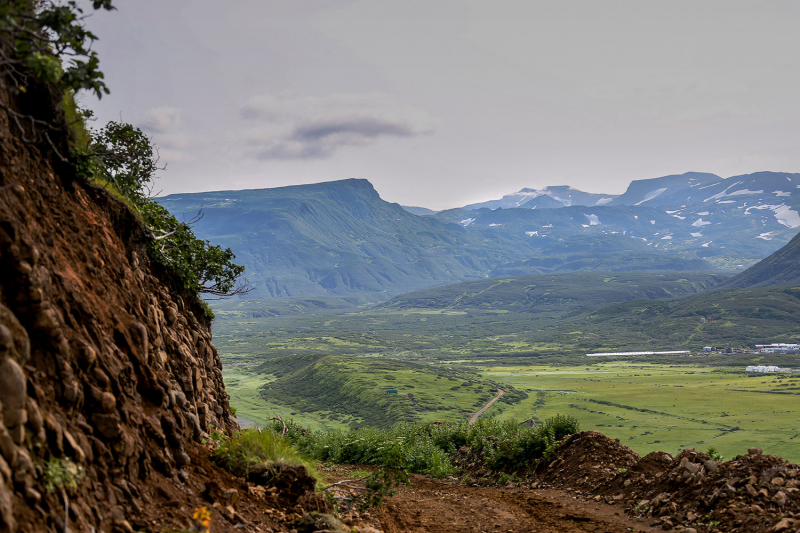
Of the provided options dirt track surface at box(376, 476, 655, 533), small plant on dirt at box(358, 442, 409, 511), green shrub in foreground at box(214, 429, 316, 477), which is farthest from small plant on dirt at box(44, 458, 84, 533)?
small plant on dirt at box(358, 442, 409, 511)

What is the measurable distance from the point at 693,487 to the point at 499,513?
472 cm

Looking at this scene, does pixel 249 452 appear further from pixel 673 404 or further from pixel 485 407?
pixel 673 404

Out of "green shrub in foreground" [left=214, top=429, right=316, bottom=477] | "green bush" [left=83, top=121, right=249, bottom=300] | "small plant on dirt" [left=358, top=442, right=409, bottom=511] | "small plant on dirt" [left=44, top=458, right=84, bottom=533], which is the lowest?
"small plant on dirt" [left=358, top=442, right=409, bottom=511]

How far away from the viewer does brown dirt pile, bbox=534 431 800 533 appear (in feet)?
33.9

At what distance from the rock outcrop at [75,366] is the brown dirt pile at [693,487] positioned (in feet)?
34.8

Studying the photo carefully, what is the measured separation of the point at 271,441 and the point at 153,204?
781 cm

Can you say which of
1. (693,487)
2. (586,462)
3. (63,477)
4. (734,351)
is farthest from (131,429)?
(734,351)

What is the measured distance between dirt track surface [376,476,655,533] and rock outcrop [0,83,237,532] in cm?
578

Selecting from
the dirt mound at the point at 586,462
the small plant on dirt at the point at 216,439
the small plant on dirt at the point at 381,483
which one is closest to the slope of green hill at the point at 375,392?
the dirt mound at the point at 586,462

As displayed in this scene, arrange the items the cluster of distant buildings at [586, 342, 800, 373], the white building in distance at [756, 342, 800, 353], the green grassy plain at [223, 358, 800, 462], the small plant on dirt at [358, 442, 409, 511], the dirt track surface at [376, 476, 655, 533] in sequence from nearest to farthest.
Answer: the dirt track surface at [376, 476, 655, 533] → the small plant on dirt at [358, 442, 409, 511] → the green grassy plain at [223, 358, 800, 462] → the white building in distance at [756, 342, 800, 353] → the cluster of distant buildings at [586, 342, 800, 373]

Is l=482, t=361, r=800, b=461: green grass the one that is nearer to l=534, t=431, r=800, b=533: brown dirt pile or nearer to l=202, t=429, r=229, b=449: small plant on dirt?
l=534, t=431, r=800, b=533: brown dirt pile

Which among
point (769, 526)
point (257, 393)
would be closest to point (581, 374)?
point (257, 393)

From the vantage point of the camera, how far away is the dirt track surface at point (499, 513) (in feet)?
39.1

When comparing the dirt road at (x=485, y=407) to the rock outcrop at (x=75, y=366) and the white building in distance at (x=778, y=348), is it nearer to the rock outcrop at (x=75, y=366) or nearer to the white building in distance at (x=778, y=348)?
the rock outcrop at (x=75, y=366)
